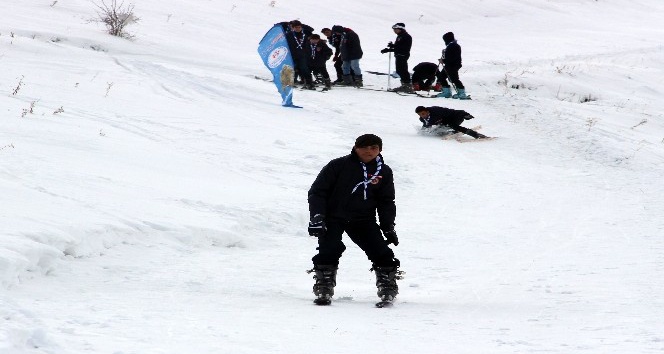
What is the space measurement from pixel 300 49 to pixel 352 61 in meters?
1.81

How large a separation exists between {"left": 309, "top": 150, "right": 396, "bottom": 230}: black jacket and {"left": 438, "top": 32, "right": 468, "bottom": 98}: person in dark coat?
12.8 meters

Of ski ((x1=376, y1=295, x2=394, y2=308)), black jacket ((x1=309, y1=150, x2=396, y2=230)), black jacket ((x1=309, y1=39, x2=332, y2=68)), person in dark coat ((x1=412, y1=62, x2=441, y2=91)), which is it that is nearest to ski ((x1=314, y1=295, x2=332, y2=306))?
ski ((x1=376, y1=295, x2=394, y2=308))

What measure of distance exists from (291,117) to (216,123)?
202cm

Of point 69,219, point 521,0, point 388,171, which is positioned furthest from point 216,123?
point 521,0

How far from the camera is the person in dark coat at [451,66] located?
1905 centimetres

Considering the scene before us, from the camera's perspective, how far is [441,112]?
1544 centimetres

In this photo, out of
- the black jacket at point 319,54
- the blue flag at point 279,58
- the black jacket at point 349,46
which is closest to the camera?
the blue flag at point 279,58

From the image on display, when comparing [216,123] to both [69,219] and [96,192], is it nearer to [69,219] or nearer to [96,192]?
[96,192]

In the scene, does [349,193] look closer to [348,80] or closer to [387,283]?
[387,283]

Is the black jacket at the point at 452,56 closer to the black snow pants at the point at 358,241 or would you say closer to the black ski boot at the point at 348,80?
the black ski boot at the point at 348,80

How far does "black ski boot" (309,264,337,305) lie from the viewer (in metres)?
6.44

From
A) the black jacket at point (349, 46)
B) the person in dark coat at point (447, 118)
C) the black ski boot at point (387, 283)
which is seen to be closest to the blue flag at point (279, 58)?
the person in dark coat at point (447, 118)

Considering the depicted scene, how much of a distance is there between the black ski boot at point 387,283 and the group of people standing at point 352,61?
40.7 ft

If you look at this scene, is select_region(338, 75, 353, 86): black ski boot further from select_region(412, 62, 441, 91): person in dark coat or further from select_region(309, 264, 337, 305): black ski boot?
select_region(309, 264, 337, 305): black ski boot
